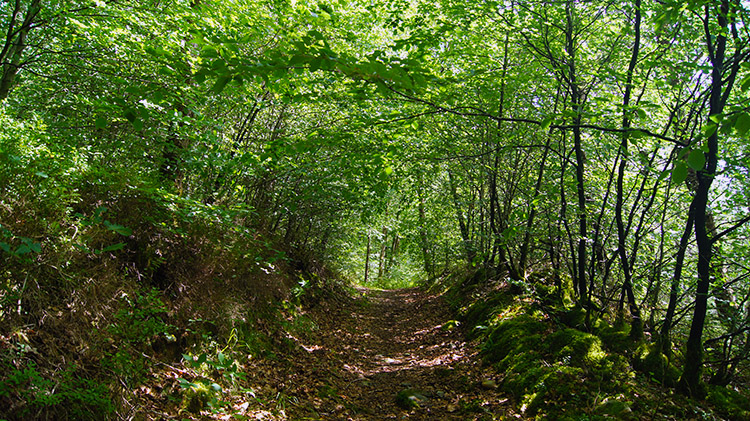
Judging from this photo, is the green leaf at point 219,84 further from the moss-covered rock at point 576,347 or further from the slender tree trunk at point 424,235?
the slender tree trunk at point 424,235

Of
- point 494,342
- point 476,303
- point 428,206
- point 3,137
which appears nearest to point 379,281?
point 428,206

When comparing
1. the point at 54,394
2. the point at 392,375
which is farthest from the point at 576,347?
the point at 54,394

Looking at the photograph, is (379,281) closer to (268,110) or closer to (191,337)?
(268,110)

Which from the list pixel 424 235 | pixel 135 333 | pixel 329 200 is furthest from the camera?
pixel 424 235

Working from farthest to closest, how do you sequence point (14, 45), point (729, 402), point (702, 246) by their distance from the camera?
point (14, 45)
point (702, 246)
point (729, 402)

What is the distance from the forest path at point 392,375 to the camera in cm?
466

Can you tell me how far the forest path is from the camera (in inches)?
183

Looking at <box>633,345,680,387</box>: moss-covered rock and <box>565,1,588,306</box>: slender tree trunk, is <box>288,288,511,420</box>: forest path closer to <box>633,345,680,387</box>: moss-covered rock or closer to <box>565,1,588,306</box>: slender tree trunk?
<box>633,345,680,387</box>: moss-covered rock

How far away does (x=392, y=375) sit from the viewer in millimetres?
6066

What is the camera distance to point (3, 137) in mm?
3330

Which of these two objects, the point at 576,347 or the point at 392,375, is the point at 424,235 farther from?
the point at 576,347

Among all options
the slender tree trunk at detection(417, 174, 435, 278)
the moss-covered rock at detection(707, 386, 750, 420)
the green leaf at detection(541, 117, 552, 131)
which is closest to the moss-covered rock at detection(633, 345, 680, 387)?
the moss-covered rock at detection(707, 386, 750, 420)

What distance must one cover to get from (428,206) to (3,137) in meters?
11.6

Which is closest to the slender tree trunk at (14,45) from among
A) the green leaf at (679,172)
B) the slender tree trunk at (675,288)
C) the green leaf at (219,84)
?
the green leaf at (219,84)
